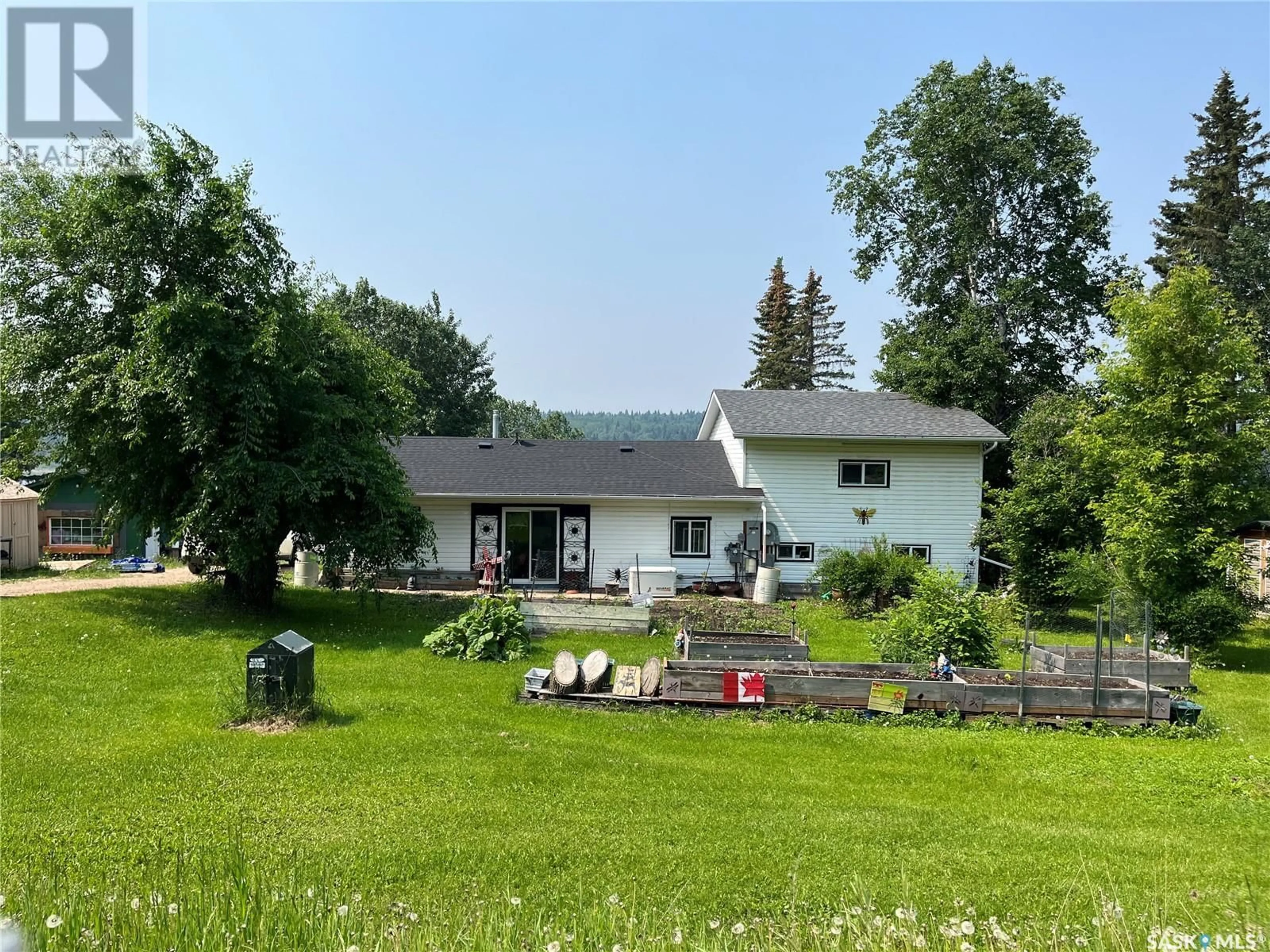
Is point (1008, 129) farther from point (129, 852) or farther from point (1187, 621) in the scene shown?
point (129, 852)

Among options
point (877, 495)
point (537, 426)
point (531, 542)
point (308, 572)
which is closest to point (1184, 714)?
point (877, 495)

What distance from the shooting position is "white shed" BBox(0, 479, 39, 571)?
21.5 meters

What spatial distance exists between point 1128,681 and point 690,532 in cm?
1230

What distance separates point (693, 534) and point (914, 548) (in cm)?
617

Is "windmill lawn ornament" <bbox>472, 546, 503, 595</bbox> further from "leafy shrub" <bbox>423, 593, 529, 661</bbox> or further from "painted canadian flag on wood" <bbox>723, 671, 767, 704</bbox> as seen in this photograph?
"painted canadian flag on wood" <bbox>723, 671, 767, 704</bbox>

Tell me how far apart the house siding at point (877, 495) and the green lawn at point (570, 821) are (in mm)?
11358

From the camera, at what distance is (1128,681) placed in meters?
11.2

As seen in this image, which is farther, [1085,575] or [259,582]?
[1085,575]

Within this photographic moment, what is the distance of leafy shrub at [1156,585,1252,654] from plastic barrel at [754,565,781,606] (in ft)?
27.4

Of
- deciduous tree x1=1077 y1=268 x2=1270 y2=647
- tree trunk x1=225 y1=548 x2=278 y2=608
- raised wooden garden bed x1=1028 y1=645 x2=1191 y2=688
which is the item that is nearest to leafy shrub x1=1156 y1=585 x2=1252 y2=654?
deciduous tree x1=1077 y1=268 x2=1270 y2=647

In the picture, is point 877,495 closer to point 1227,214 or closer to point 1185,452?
point 1185,452

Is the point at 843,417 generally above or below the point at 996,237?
below

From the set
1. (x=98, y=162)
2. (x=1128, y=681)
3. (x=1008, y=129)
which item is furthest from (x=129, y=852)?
(x=1008, y=129)

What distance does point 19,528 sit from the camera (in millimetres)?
22125
